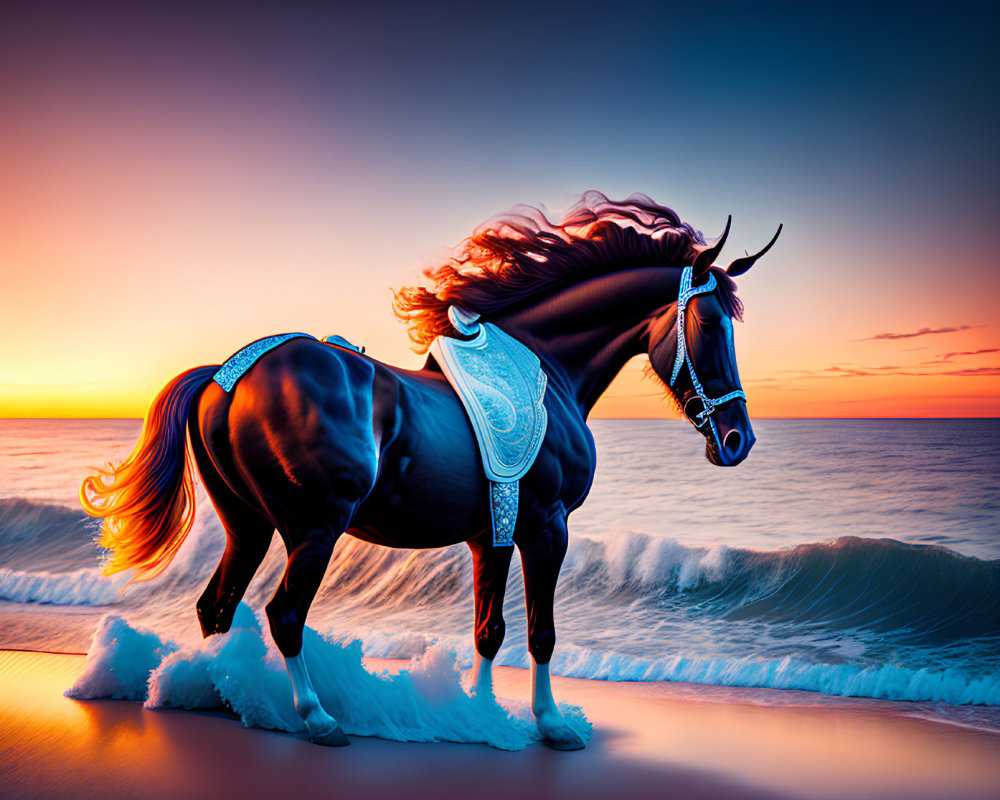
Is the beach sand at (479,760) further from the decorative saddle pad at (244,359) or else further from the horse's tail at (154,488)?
the decorative saddle pad at (244,359)

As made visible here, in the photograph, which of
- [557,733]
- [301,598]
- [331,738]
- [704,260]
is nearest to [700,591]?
[557,733]

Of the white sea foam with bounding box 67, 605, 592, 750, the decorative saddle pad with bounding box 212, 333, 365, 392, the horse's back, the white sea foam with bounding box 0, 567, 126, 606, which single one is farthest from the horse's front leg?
the white sea foam with bounding box 0, 567, 126, 606

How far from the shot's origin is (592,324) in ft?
10.1

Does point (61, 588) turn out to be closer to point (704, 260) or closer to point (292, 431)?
point (292, 431)

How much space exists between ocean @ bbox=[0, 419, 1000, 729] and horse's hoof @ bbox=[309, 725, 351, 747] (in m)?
0.81

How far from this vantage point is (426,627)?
6.10 meters

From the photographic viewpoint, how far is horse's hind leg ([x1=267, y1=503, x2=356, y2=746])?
2225mm

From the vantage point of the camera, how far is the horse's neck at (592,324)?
119 inches

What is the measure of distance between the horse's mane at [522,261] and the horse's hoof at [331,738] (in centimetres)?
167

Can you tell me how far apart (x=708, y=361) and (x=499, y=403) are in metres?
0.95

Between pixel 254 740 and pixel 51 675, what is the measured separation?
1.78 metres

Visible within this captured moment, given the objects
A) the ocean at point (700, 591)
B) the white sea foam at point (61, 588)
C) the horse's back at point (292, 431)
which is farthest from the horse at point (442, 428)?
the white sea foam at point (61, 588)

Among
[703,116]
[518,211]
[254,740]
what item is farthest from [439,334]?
[703,116]

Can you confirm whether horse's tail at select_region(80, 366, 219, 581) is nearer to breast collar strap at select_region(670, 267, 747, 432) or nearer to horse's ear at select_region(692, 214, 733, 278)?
breast collar strap at select_region(670, 267, 747, 432)
